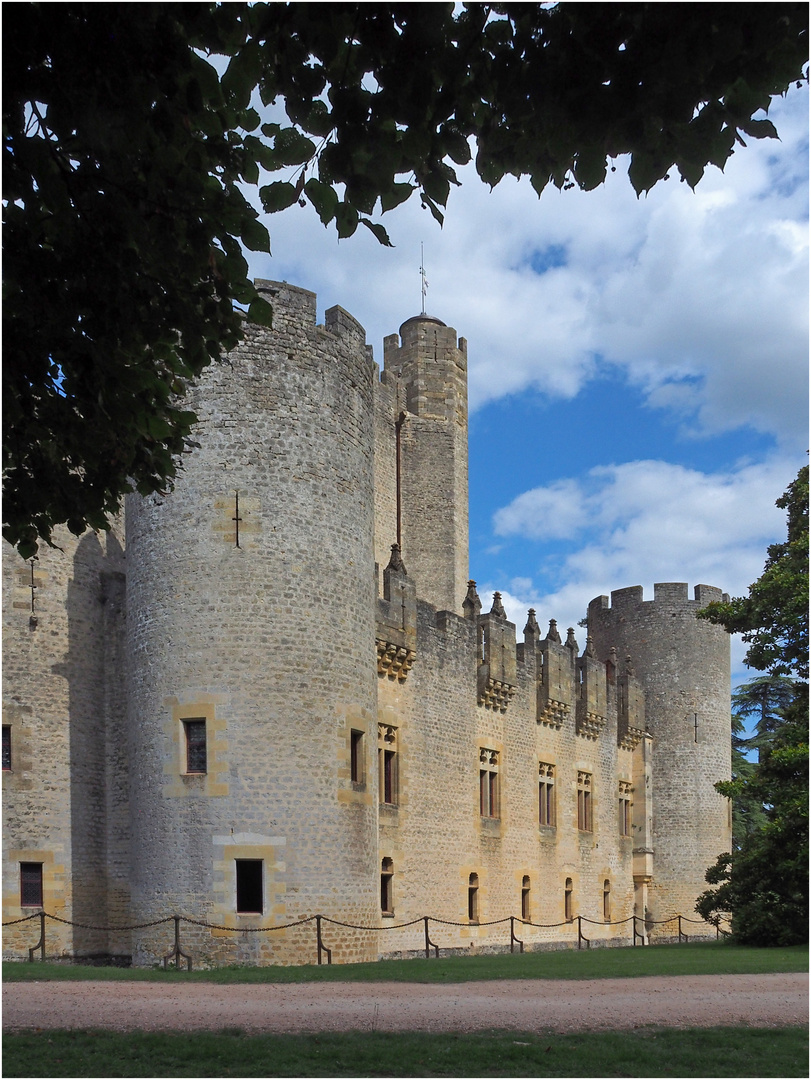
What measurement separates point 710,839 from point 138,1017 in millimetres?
32405

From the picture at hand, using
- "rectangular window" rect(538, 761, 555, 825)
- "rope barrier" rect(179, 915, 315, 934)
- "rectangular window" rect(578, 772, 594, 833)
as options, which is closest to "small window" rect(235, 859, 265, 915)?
"rope barrier" rect(179, 915, 315, 934)

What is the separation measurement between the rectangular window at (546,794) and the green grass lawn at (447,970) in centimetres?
1101

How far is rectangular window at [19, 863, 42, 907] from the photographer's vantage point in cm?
2233

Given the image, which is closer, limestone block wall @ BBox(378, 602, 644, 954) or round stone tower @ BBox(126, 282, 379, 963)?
round stone tower @ BBox(126, 282, 379, 963)

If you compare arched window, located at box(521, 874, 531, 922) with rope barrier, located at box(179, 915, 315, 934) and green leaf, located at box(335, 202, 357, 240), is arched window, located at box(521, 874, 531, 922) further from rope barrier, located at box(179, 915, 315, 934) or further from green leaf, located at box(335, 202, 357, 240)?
green leaf, located at box(335, 202, 357, 240)

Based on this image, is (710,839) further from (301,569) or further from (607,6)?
(607,6)

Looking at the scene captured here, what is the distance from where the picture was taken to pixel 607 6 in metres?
7.25

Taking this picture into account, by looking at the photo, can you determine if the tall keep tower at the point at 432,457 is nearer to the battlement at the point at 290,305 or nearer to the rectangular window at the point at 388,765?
the rectangular window at the point at 388,765

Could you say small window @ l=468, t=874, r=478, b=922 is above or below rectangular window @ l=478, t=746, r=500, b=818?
below

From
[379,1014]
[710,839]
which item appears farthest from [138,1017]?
[710,839]

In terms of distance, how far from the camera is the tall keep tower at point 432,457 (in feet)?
120

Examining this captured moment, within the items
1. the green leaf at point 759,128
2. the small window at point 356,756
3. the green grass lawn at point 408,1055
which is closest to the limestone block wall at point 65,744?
the small window at point 356,756

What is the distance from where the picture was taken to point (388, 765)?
26203mm

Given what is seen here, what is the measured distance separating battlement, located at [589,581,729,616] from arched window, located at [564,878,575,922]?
11.1 metres
